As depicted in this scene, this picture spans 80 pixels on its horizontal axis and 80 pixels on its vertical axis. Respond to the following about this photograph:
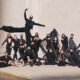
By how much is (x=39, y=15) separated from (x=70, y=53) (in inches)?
16.1

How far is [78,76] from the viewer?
185 cm

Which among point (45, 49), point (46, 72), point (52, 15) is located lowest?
point (46, 72)

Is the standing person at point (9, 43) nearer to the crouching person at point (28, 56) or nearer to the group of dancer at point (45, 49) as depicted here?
the group of dancer at point (45, 49)

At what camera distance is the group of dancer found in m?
2.08

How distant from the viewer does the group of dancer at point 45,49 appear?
2078mm

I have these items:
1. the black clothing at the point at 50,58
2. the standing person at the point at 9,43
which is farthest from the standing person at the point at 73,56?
the standing person at the point at 9,43

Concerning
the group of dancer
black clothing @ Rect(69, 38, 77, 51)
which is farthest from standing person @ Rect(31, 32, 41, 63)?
black clothing @ Rect(69, 38, 77, 51)

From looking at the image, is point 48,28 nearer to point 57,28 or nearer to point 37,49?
point 57,28

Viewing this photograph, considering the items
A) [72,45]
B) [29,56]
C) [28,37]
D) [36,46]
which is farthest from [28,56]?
[72,45]

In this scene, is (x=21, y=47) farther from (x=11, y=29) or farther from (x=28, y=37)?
(x=11, y=29)

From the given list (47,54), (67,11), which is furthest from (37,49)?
(67,11)

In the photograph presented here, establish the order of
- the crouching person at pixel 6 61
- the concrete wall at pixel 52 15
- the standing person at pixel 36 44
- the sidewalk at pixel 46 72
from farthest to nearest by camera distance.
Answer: the concrete wall at pixel 52 15, the standing person at pixel 36 44, the crouching person at pixel 6 61, the sidewalk at pixel 46 72

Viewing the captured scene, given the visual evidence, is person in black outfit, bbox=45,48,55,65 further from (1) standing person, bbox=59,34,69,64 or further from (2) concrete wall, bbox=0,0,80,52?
(2) concrete wall, bbox=0,0,80,52

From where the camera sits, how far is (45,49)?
2193mm
